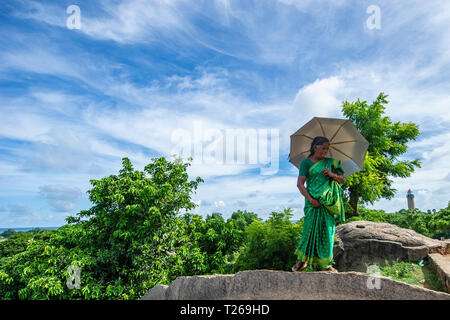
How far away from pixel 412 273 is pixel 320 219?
12.1 ft

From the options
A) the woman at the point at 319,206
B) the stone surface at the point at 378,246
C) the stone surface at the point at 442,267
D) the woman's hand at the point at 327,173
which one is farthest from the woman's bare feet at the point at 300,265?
the stone surface at the point at 378,246

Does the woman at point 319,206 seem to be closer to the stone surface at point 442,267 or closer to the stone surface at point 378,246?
the stone surface at point 442,267

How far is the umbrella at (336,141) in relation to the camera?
17.6 ft

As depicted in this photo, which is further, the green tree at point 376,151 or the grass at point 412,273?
the green tree at point 376,151

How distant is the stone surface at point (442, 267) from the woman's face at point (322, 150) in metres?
3.53

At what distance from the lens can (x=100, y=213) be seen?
941 centimetres

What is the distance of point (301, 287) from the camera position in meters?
4.32

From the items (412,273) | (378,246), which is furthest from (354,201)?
(412,273)

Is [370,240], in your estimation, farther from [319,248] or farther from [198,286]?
[198,286]

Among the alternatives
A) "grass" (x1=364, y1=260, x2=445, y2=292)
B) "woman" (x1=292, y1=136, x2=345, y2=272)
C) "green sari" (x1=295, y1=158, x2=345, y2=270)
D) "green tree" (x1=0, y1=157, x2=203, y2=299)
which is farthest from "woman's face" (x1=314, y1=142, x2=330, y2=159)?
"green tree" (x1=0, y1=157, x2=203, y2=299)

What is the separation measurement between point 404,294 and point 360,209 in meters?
13.7

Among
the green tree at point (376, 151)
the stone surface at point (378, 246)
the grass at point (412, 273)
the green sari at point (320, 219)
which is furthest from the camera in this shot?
the green tree at point (376, 151)

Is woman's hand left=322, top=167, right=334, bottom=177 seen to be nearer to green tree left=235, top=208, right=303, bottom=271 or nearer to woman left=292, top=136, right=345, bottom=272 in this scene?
woman left=292, top=136, right=345, bottom=272

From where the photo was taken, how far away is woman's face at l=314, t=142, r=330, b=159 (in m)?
5.19
